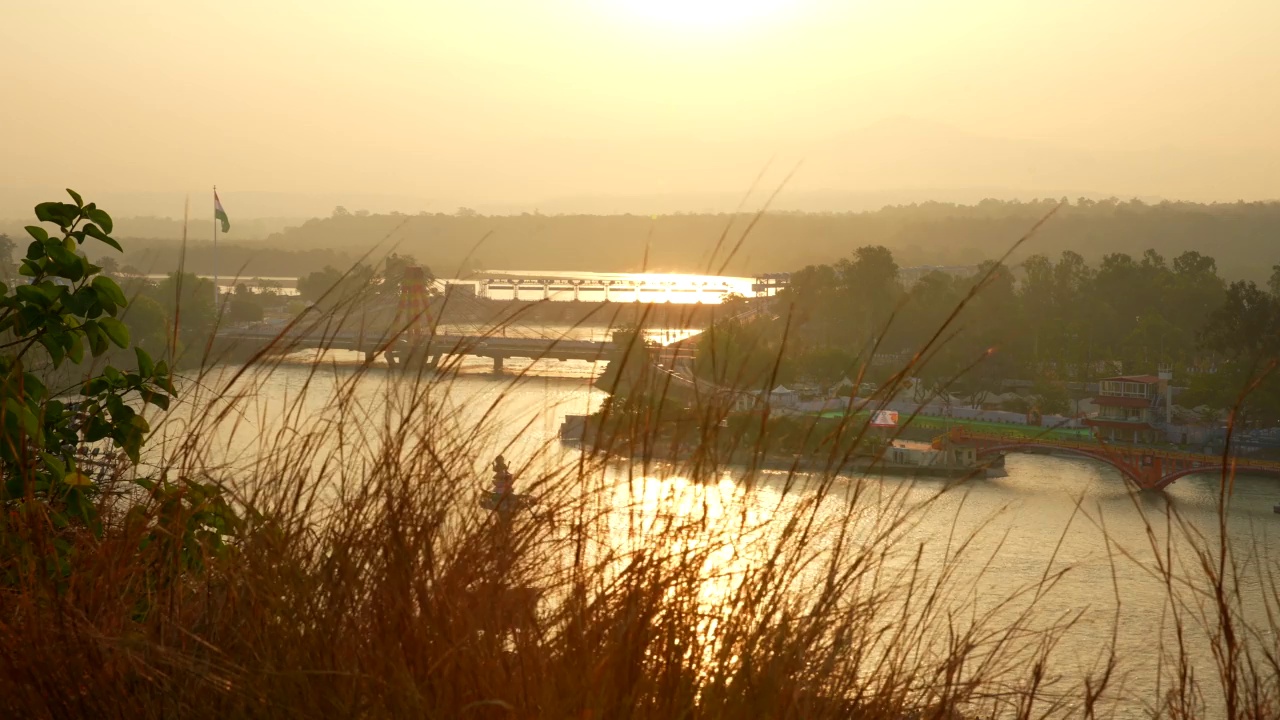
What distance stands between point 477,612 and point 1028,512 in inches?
482

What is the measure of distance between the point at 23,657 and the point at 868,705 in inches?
28.4

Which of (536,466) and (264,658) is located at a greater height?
(536,466)

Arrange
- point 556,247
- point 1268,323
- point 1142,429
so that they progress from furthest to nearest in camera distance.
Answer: point 556,247
point 1268,323
point 1142,429

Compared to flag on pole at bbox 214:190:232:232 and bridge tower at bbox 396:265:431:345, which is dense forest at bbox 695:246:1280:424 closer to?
flag on pole at bbox 214:190:232:232

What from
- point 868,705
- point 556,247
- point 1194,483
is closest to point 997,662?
point 868,705

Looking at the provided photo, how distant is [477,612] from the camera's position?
1.00m

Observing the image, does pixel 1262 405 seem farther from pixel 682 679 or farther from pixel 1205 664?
pixel 682 679

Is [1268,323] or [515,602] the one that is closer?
[515,602]

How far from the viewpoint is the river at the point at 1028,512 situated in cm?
132

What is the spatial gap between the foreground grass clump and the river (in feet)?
0.16

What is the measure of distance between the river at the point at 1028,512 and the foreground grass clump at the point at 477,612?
49mm

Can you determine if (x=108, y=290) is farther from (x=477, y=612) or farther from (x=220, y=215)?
(x=220, y=215)

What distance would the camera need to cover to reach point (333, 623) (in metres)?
1.02

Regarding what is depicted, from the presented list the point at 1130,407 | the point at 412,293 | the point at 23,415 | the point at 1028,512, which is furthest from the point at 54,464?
the point at 1130,407
